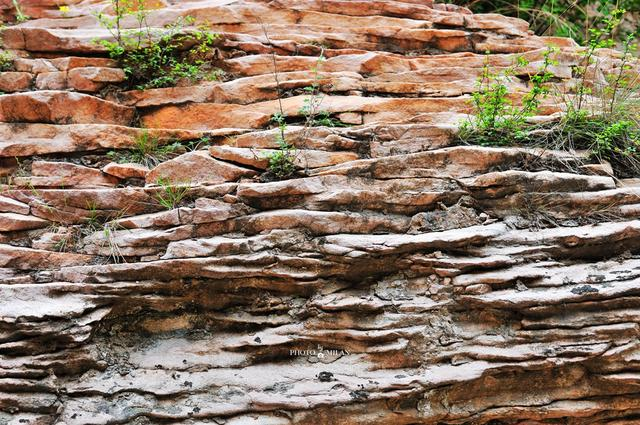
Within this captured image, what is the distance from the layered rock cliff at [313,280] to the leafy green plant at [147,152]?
0.05 meters

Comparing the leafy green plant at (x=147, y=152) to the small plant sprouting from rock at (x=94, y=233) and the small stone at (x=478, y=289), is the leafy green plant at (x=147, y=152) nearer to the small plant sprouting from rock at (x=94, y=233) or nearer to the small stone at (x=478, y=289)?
the small plant sprouting from rock at (x=94, y=233)

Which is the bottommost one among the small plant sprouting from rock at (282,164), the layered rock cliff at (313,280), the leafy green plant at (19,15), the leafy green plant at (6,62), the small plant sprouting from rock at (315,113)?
the layered rock cliff at (313,280)

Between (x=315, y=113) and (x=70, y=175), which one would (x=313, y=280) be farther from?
(x=70, y=175)

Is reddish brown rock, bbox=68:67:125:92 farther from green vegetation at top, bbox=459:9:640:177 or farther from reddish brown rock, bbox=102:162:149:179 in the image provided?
green vegetation at top, bbox=459:9:640:177

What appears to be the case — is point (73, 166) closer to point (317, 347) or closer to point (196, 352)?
point (196, 352)

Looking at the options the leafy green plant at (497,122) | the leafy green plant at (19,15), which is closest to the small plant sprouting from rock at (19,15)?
the leafy green plant at (19,15)

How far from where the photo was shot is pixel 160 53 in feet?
15.6

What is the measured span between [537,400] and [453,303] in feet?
2.47

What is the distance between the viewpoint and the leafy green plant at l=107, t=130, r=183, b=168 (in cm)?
420

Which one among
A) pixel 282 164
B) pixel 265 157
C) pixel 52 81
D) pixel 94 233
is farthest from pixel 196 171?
pixel 52 81

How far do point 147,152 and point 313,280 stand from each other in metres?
1.82

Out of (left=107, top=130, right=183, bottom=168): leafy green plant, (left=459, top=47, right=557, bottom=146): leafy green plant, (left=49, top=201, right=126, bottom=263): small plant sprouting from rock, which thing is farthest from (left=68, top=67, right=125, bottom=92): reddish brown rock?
(left=459, top=47, right=557, bottom=146): leafy green plant

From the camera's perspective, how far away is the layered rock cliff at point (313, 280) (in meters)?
3.19

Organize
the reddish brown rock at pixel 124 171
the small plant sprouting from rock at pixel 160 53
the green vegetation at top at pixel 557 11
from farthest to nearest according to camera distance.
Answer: the green vegetation at top at pixel 557 11, the small plant sprouting from rock at pixel 160 53, the reddish brown rock at pixel 124 171
